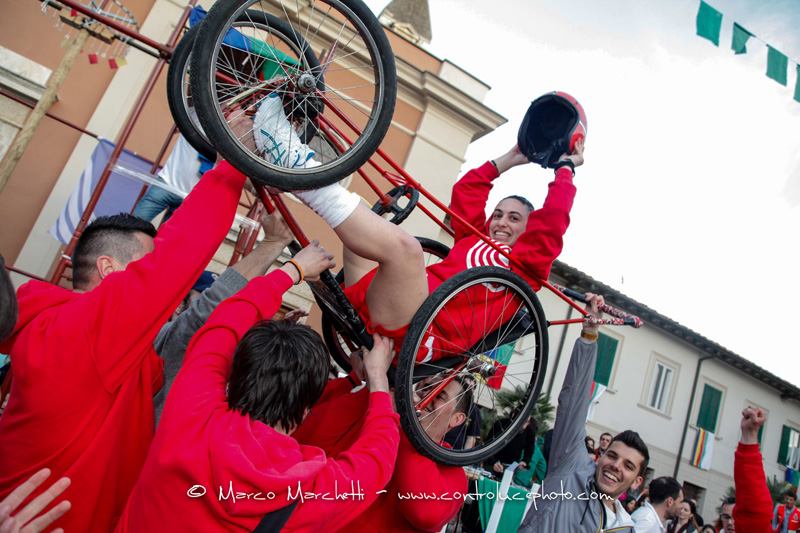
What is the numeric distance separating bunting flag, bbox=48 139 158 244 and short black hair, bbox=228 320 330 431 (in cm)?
613

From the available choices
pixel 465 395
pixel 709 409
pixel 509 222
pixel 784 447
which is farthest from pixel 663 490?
pixel 784 447

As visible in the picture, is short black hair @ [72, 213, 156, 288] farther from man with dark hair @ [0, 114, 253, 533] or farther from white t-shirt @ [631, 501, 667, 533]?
white t-shirt @ [631, 501, 667, 533]

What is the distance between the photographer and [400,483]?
1.99 m

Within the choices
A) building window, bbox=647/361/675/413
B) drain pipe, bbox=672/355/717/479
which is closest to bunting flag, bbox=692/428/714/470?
drain pipe, bbox=672/355/717/479

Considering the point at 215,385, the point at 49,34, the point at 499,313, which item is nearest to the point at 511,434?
the point at 499,313

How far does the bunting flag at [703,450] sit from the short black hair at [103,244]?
19.6 m

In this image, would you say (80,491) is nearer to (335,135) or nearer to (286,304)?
(335,135)

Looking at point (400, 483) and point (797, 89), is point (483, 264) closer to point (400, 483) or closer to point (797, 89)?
point (400, 483)

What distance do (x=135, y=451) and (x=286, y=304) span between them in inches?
322

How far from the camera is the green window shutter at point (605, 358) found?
1577cm

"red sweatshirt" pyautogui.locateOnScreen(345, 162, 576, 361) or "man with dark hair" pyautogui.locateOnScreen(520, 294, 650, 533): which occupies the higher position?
"red sweatshirt" pyautogui.locateOnScreen(345, 162, 576, 361)

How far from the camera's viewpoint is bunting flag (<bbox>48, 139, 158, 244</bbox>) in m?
6.60

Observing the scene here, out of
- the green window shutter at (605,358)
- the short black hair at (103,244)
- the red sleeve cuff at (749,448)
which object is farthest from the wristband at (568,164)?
the green window shutter at (605,358)

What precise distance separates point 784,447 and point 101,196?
24107mm
